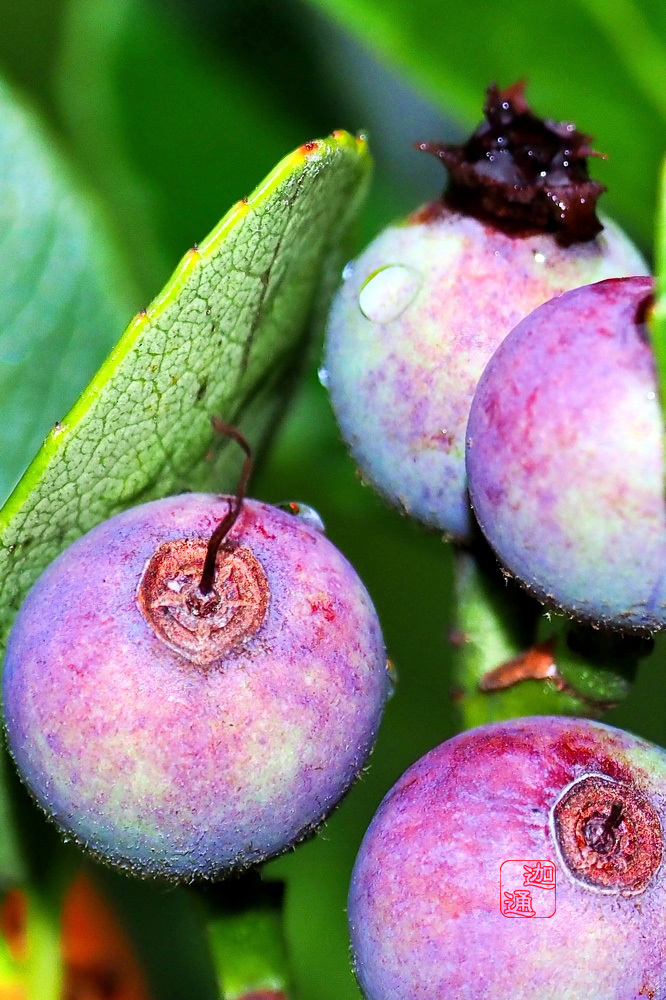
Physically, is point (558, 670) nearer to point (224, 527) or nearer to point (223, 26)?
point (224, 527)

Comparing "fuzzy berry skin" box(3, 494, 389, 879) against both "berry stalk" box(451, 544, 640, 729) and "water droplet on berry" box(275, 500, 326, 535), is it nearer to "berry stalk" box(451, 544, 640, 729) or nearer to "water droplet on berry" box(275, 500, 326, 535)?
"water droplet on berry" box(275, 500, 326, 535)

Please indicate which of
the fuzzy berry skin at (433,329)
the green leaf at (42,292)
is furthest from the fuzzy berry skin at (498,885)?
the green leaf at (42,292)

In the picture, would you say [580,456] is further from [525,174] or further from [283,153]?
[283,153]

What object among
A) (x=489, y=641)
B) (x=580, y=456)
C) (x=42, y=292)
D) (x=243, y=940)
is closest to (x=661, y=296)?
(x=580, y=456)

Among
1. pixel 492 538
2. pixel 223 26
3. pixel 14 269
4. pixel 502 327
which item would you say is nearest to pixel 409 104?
pixel 223 26

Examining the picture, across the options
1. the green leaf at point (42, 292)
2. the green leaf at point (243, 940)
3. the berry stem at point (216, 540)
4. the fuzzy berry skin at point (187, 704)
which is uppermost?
the green leaf at point (42, 292)

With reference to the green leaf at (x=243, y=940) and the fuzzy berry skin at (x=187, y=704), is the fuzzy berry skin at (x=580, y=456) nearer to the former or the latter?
the fuzzy berry skin at (x=187, y=704)
